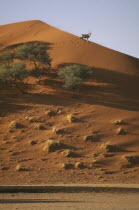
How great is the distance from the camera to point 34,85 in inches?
929

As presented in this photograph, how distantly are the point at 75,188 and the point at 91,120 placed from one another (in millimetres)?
8052

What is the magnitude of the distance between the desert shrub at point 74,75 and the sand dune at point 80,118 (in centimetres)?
75

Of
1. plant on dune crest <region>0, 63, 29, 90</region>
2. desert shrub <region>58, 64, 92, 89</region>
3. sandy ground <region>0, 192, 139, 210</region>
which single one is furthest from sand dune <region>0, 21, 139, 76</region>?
sandy ground <region>0, 192, 139, 210</region>

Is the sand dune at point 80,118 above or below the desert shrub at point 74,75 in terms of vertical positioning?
below

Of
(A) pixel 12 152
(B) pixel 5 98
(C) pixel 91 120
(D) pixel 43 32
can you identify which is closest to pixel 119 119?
(C) pixel 91 120

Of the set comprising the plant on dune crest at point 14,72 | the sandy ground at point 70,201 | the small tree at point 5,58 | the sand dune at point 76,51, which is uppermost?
the sand dune at point 76,51

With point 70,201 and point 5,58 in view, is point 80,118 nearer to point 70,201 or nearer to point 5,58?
point 70,201

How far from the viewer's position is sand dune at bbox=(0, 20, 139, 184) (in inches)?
534

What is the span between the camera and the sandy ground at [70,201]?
810 centimetres

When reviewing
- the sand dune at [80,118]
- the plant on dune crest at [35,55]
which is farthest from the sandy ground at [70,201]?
the plant on dune crest at [35,55]

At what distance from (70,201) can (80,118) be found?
9928mm

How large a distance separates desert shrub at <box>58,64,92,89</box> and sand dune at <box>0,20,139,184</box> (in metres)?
0.75

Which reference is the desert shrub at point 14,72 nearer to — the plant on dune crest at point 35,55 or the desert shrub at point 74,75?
the plant on dune crest at point 35,55

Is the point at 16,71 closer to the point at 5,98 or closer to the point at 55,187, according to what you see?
the point at 5,98
